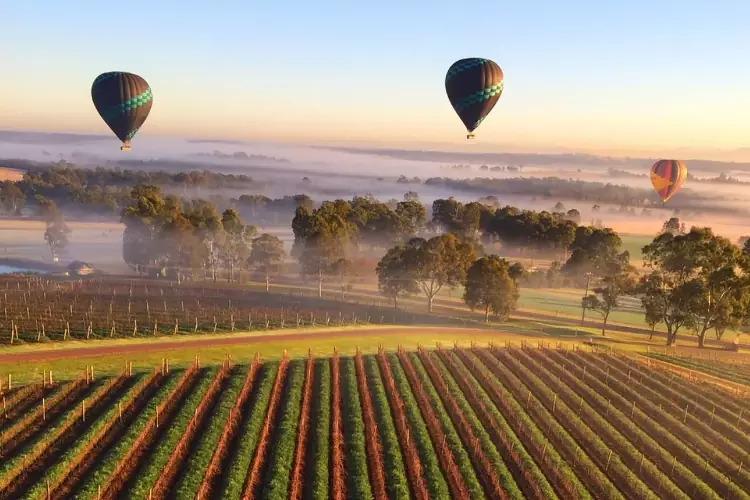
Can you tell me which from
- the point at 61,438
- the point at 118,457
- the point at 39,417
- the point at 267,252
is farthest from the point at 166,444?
the point at 267,252

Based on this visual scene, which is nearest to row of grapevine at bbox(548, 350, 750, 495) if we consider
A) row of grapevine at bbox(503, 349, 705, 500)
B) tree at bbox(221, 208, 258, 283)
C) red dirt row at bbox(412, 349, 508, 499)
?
row of grapevine at bbox(503, 349, 705, 500)

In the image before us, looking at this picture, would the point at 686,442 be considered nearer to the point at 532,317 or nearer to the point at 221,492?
the point at 221,492

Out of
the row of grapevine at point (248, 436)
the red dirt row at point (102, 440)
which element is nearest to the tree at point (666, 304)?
the row of grapevine at point (248, 436)

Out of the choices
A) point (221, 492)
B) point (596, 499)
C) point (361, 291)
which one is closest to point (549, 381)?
point (596, 499)

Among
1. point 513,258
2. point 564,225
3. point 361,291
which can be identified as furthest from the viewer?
point 513,258

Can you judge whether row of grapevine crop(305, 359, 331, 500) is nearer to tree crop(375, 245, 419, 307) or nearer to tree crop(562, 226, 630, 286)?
tree crop(375, 245, 419, 307)
